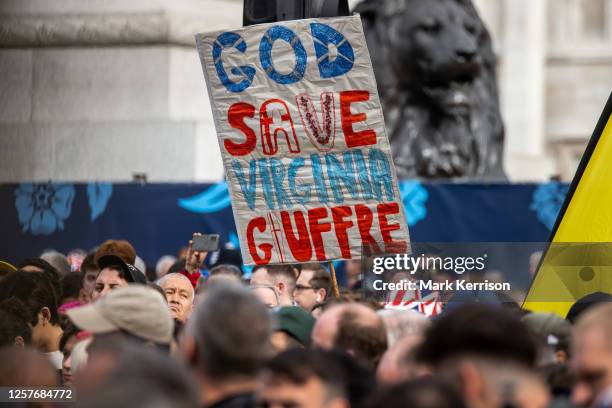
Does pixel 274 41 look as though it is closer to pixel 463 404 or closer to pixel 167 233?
pixel 463 404

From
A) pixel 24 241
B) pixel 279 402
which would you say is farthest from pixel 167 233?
pixel 279 402

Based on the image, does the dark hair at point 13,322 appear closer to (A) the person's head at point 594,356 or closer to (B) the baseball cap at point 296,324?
(B) the baseball cap at point 296,324

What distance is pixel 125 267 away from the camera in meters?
9.28

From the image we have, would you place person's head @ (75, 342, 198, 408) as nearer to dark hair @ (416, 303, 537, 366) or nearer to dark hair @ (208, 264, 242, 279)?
dark hair @ (416, 303, 537, 366)

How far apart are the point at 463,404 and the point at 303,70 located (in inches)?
194

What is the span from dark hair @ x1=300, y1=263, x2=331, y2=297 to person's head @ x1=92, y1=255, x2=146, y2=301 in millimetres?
1353

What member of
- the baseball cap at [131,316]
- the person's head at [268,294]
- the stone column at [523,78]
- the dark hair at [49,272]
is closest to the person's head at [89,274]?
the dark hair at [49,272]

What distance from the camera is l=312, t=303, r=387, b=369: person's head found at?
255 inches

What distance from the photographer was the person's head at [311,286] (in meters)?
10.3

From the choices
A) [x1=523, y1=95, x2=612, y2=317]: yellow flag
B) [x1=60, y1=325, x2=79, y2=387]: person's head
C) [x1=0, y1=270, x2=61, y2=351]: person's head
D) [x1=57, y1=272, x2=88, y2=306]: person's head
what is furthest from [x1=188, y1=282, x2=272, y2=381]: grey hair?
[x1=57, y1=272, x2=88, y2=306]: person's head

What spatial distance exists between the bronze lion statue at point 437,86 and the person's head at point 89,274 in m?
8.97

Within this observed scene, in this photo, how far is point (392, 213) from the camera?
9242mm

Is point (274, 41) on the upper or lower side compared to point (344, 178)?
upper

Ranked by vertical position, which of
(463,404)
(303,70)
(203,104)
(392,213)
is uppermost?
(203,104)
